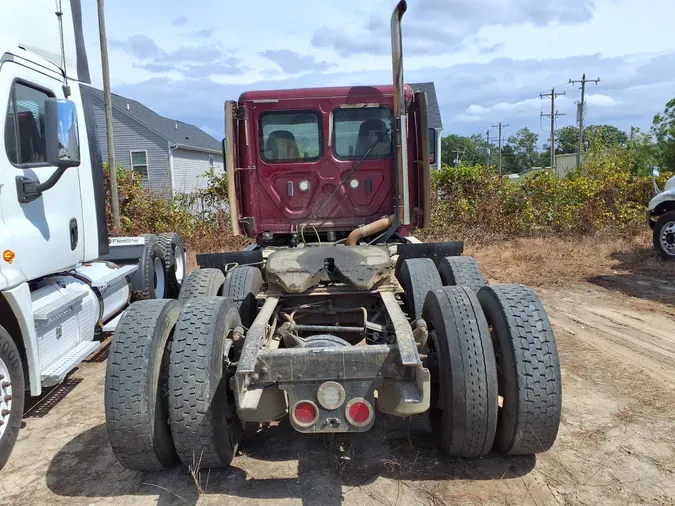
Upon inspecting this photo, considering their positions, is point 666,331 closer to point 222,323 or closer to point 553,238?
point 222,323

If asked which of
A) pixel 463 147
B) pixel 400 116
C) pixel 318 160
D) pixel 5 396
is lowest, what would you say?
pixel 5 396

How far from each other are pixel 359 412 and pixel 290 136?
4135 mm

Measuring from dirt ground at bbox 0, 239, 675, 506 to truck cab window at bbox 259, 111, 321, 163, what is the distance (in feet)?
10.1

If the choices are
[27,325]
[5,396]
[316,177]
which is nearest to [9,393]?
[5,396]

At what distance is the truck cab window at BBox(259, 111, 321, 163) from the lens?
6312 mm

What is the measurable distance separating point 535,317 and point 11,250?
3.33m

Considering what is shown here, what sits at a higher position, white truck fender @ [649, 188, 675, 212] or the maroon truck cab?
the maroon truck cab

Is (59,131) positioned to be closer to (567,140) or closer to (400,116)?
(400,116)

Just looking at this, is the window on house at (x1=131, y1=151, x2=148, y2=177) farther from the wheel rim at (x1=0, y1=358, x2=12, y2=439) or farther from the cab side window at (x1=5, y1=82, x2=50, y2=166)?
the wheel rim at (x1=0, y1=358, x2=12, y2=439)

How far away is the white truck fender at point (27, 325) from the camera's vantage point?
3682mm

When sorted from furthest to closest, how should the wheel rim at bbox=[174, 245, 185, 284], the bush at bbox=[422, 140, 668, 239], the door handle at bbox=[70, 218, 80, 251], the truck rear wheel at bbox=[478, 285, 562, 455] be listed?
the bush at bbox=[422, 140, 668, 239] < the wheel rim at bbox=[174, 245, 185, 284] < the door handle at bbox=[70, 218, 80, 251] < the truck rear wheel at bbox=[478, 285, 562, 455]

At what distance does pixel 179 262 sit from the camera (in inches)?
328

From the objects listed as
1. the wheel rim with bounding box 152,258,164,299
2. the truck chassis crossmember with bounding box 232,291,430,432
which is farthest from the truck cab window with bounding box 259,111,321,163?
the truck chassis crossmember with bounding box 232,291,430,432

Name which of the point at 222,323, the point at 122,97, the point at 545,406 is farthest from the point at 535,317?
the point at 122,97
